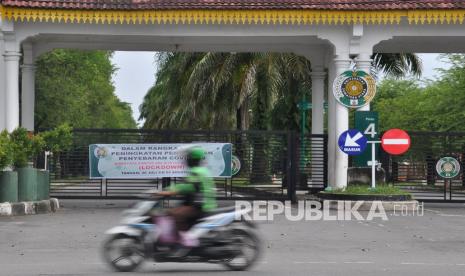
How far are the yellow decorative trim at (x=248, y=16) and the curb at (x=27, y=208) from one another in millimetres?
4461

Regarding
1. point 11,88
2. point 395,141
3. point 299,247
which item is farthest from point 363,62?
point 299,247

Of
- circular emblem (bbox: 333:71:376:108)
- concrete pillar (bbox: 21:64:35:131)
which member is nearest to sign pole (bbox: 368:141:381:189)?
circular emblem (bbox: 333:71:376:108)

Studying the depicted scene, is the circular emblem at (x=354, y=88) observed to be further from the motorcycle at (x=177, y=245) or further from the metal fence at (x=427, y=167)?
the motorcycle at (x=177, y=245)

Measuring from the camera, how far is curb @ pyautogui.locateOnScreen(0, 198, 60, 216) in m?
18.4

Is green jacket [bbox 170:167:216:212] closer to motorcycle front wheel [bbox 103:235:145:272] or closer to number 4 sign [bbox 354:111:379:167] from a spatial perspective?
motorcycle front wheel [bbox 103:235:145:272]

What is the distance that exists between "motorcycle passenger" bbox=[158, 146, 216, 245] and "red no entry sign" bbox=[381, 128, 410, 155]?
1138cm

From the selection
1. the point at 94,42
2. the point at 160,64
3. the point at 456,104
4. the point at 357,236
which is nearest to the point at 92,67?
the point at 160,64

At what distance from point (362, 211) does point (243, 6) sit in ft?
18.5

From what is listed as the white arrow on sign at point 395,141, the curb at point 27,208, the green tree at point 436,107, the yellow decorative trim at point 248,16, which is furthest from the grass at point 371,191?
the green tree at point 436,107

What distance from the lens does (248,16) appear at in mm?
21203

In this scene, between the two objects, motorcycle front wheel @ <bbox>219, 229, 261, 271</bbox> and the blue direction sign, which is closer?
motorcycle front wheel @ <bbox>219, 229, 261, 271</bbox>

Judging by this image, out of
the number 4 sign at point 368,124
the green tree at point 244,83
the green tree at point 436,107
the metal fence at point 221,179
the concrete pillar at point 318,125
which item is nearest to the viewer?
the number 4 sign at point 368,124

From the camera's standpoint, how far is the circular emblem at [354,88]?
68.4 feet

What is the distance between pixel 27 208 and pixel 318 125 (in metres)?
10.8
